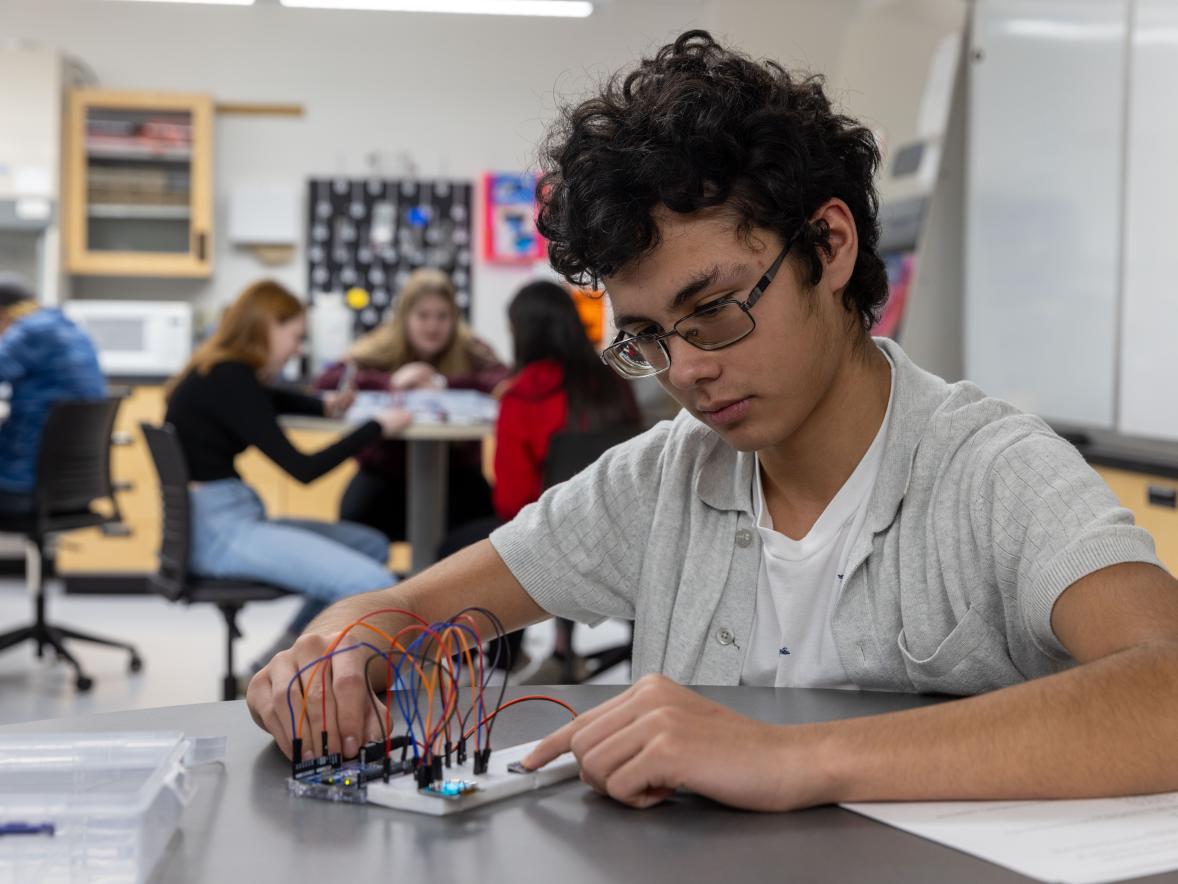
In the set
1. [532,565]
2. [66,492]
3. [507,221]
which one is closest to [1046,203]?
[532,565]

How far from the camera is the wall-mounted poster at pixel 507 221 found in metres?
6.74

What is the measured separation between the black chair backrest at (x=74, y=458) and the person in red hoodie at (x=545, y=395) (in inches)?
60.1

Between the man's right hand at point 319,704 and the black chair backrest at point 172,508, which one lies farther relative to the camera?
the black chair backrest at point 172,508

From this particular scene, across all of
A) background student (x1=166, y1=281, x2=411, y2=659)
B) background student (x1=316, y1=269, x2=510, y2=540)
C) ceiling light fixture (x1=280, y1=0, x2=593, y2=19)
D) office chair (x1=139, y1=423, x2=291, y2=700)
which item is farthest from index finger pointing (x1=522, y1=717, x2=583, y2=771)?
ceiling light fixture (x1=280, y1=0, x2=593, y2=19)

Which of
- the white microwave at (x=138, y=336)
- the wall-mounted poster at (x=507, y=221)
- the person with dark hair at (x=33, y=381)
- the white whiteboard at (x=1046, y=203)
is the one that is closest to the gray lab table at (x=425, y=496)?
the person with dark hair at (x=33, y=381)

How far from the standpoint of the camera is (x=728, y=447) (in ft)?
4.46

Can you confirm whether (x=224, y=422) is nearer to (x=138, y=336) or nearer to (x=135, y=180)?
(x=138, y=336)

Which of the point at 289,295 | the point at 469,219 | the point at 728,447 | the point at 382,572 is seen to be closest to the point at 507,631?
the point at 728,447

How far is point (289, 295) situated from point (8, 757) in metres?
2.94

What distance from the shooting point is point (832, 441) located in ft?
4.21

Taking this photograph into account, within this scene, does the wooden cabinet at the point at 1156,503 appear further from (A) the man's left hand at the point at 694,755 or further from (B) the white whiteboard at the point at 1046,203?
(A) the man's left hand at the point at 694,755

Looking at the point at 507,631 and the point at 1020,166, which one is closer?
the point at 507,631

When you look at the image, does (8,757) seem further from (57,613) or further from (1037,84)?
(57,613)

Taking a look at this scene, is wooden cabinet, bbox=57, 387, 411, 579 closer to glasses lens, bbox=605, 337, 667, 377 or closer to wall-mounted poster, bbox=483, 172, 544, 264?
wall-mounted poster, bbox=483, 172, 544, 264
